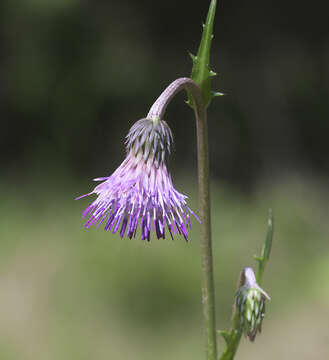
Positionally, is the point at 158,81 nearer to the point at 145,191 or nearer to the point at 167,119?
the point at 167,119

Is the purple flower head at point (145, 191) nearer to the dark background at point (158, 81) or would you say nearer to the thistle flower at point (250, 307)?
the thistle flower at point (250, 307)

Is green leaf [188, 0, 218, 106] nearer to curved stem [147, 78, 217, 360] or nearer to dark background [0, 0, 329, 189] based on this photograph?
curved stem [147, 78, 217, 360]

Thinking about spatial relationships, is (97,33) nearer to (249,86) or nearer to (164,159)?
(249,86)

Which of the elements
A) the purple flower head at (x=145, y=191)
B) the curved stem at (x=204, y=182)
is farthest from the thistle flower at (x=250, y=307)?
the purple flower head at (x=145, y=191)

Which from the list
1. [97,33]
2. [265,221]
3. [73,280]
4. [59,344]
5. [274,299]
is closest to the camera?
[59,344]

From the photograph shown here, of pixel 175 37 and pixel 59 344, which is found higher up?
pixel 175 37

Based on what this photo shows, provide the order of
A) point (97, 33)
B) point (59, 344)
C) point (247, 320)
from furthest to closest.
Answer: point (97, 33), point (59, 344), point (247, 320)

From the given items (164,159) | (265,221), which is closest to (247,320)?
(164,159)
